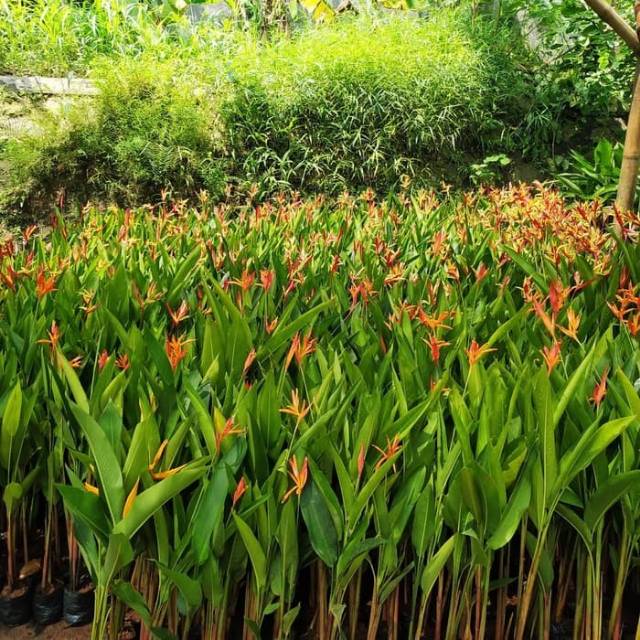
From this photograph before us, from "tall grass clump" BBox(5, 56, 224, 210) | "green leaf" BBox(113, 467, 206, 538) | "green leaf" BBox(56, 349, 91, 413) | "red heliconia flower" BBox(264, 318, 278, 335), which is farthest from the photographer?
"tall grass clump" BBox(5, 56, 224, 210)

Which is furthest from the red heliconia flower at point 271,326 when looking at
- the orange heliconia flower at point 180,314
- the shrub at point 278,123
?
the shrub at point 278,123

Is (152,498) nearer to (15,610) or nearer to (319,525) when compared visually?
(319,525)

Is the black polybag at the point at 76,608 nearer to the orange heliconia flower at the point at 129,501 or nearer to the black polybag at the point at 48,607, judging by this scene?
the black polybag at the point at 48,607

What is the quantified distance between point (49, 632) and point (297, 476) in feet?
2.27

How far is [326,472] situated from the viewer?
3.97 feet

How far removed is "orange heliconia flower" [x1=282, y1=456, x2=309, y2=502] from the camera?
107cm

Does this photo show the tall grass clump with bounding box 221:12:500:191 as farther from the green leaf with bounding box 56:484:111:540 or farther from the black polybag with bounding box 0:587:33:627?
the green leaf with bounding box 56:484:111:540

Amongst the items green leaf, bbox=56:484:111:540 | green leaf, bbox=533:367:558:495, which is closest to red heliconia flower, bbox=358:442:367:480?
green leaf, bbox=533:367:558:495

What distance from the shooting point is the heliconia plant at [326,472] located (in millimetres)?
1104

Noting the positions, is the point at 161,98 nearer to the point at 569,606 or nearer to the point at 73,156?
the point at 73,156

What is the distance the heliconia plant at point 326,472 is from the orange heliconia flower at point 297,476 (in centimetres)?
1

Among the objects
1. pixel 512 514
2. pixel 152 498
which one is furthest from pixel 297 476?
pixel 512 514

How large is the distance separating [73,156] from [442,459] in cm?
464

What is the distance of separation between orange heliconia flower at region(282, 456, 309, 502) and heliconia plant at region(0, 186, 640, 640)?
0.01 m
